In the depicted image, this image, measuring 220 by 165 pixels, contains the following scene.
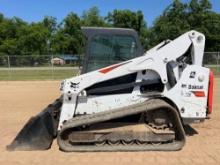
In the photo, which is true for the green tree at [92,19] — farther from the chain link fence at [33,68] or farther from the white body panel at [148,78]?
the white body panel at [148,78]

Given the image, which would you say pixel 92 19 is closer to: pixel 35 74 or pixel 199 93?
pixel 35 74

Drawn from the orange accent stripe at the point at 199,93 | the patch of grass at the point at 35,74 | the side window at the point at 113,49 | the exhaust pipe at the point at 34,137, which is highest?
the side window at the point at 113,49

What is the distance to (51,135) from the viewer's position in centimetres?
796

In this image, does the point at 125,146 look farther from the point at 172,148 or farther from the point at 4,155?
the point at 4,155

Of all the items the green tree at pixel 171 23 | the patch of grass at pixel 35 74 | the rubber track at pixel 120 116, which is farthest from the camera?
the green tree at pixel 171 23

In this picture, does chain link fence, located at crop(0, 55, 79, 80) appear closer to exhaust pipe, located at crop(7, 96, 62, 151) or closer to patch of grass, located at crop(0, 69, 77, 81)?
patch of grass, located at crop(0, 69, 77, 81)

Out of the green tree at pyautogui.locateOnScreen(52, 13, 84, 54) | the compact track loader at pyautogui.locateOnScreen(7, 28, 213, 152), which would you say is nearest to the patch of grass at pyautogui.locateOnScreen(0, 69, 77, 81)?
the compact track loader at pyautogui.locateOnScreen(7, 28, 213, 152)

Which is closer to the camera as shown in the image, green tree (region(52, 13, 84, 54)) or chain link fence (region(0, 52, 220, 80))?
chain link fence (region(0, 52, 220, 80))

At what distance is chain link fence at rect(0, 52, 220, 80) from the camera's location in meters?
30.2

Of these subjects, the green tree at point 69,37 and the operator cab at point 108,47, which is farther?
the green tree at point 69,37

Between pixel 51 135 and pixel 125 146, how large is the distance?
57.9 inches

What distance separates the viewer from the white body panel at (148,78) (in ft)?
25.3

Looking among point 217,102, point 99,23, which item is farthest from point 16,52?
point 217,102

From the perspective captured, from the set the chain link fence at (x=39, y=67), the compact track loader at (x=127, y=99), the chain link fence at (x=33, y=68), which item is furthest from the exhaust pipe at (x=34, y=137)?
the chain link fence at (x=33, y=68)
